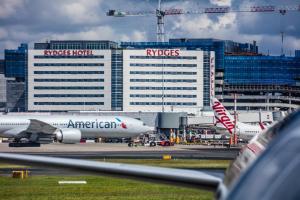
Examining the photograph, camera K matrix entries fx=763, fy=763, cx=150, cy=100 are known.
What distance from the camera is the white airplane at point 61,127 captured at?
337 feet

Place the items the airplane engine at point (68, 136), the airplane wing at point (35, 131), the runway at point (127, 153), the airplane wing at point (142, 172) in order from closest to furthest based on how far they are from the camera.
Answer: the airplane wing at point (142, 172), the runway at point (127, 153), the airplane engine at point (68, 136), the airplane wing at point (35, 131)

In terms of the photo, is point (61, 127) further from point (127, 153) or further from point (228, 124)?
point (127, 153)

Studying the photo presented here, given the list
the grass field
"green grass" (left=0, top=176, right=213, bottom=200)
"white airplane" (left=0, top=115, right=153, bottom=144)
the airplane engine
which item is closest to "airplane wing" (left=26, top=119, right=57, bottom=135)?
"white airplane" (left=0, top=115, right=153, bottom=144)

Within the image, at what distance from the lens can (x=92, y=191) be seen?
108 ft

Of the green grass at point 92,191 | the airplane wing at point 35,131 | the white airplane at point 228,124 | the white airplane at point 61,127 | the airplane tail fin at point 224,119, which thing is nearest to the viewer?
the green grass at point 92,191

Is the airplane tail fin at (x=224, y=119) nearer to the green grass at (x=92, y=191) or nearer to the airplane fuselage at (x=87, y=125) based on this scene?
the airplane fuselage at (x=87, y=125)

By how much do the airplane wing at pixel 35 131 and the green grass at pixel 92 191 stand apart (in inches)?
2494

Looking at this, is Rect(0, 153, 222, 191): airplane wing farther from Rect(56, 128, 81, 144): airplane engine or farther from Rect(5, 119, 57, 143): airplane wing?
Rect(5, 119, 57, 143): airplane wing

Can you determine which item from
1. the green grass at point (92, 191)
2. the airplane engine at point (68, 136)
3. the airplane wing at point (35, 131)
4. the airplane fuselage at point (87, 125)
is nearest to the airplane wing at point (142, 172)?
the green grass at point (92, 191)

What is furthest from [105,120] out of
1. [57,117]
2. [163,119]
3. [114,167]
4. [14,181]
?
[114,167]

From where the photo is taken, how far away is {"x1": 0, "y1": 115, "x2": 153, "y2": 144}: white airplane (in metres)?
103

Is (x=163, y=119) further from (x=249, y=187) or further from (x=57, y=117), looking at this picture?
(x=249, y=187)

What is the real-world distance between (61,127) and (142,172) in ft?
331

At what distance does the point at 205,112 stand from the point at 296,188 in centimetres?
18311
